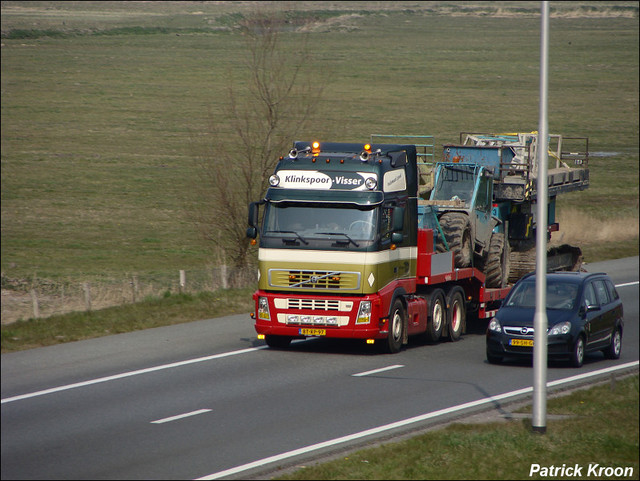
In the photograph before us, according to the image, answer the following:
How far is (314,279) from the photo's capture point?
59.5ft

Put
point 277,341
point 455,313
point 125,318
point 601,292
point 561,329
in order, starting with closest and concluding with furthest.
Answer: point 561,329
point 601,292
point 277,341
point 455,313
point 125,318

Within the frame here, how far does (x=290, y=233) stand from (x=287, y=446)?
22.7 feet

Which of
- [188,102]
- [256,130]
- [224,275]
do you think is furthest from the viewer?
[188,102]

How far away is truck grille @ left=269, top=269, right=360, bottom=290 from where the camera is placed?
710 inches

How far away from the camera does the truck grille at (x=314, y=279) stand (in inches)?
710

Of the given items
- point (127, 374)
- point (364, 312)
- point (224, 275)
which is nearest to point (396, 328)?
point (364, 312)

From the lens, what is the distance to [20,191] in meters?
47.3

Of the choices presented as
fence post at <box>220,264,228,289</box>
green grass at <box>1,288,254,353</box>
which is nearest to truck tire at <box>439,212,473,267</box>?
green grass at <box>1,288,254,353</box>

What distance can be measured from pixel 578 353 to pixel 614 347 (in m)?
1.75

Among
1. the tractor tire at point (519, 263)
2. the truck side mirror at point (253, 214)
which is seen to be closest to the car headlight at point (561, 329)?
the tractor tire at point (519, 263)

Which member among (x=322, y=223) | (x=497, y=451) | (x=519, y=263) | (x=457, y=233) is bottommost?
(x=497, y=451)

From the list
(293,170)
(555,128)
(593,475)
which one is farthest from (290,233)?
(555,128)

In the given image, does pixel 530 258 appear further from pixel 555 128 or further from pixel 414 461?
pixel 555 128

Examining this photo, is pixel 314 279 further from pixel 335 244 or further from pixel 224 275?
pixel 224 275
